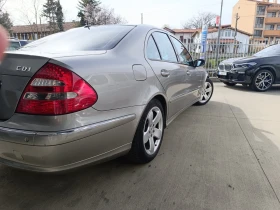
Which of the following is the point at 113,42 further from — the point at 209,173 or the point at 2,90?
the point at 209,173

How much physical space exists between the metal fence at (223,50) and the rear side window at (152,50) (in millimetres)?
7188

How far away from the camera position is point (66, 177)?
215 cm

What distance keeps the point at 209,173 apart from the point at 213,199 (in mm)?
405

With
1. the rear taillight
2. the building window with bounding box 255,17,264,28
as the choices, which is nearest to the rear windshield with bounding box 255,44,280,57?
the rear taillight

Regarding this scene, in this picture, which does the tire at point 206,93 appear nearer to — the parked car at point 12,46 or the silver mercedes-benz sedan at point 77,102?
the silver mercedes-benz sedan at point 77,102

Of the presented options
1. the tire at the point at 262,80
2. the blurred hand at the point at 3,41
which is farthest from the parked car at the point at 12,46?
the tire at the point at 262,80

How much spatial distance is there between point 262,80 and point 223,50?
129 inches

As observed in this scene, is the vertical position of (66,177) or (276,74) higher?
(276,74)

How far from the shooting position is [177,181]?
6.93ft

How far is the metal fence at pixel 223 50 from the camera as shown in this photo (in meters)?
9.36

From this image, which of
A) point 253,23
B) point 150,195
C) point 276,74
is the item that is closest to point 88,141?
point 150,195

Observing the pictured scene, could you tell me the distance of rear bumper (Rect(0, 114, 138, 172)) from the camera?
1422mm

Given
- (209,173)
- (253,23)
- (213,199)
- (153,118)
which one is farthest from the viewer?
(253,23)

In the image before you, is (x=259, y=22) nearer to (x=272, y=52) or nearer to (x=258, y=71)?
(x=272, y=52)
